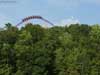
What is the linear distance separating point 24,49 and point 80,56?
9009 mm

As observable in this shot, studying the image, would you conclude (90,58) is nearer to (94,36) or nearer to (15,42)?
(94,36)

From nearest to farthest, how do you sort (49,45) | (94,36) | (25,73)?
(25,73)
(49,45)
(94,36)

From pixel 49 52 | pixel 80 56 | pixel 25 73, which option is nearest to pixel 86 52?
pixel 80 56

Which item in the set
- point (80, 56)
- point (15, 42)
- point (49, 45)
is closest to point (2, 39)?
point (15, 42)

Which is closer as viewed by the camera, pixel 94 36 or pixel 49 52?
pixel 49 52

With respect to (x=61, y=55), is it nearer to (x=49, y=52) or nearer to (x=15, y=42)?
(x=49, y=52)

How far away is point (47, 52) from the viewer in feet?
222

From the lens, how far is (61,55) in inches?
2709

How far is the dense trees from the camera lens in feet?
216

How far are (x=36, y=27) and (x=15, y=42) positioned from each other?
4.65 meters

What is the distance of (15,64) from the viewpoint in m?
66.6

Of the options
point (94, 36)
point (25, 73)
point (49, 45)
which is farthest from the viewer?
point (94, 36)

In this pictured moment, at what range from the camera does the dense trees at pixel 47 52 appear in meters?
65.7

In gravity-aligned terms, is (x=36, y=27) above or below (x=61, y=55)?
above
